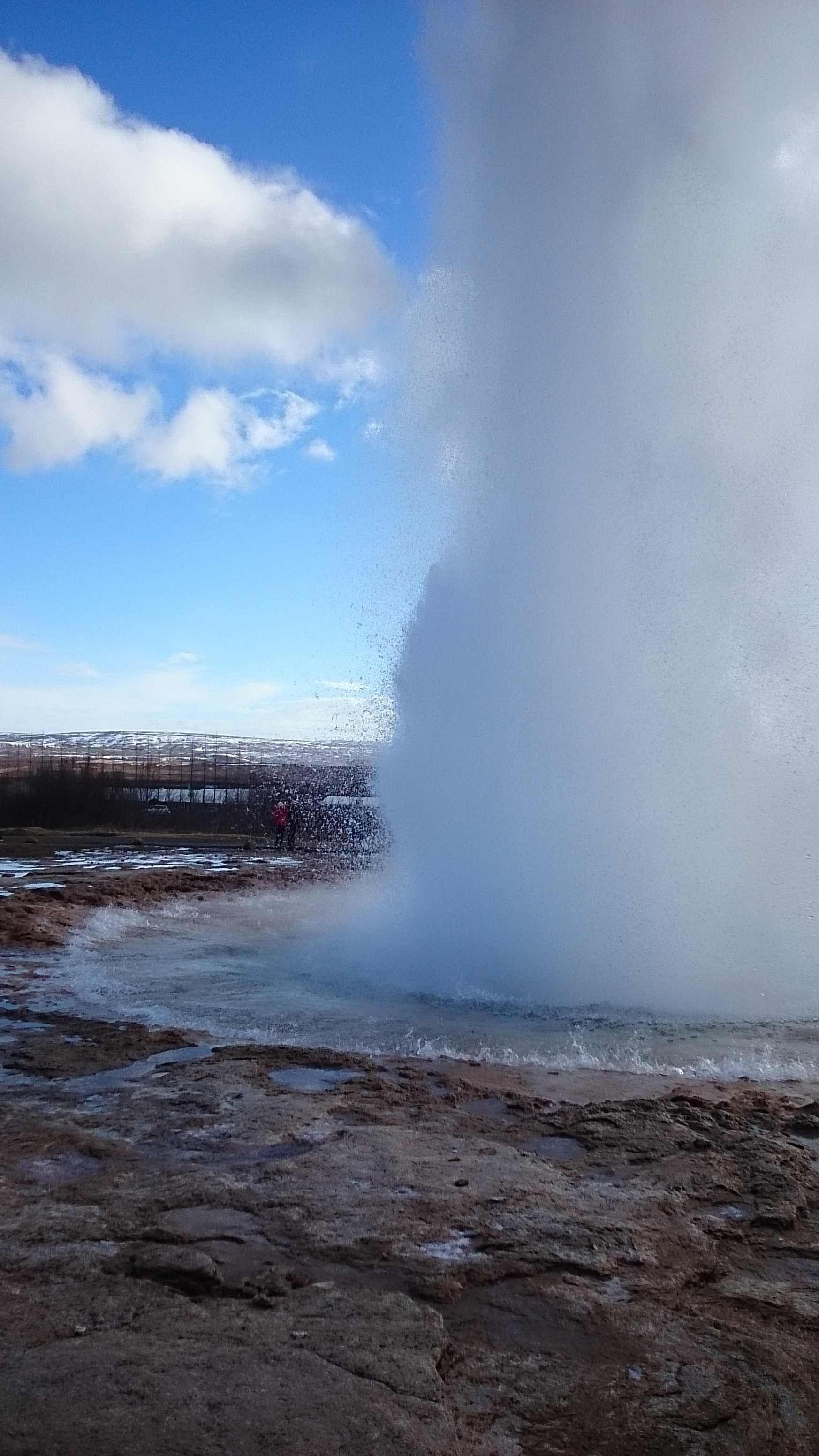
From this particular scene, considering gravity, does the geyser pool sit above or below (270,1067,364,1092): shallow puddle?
below

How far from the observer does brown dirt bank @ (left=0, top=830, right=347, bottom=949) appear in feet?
40.3

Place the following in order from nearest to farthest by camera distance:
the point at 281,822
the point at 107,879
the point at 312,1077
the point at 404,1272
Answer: the point at 404,1272
the point at 312,1077
the point at 107,879
the point at 281,822

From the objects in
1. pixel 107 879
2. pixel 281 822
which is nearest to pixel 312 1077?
pixel 107 879

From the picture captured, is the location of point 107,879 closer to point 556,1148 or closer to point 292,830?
point 292,830

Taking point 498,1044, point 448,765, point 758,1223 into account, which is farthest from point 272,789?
point 758,1223

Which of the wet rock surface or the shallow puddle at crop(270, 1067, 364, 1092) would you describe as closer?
the wet rock surface

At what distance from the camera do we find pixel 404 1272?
143 inches

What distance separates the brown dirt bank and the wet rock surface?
6.55 metres

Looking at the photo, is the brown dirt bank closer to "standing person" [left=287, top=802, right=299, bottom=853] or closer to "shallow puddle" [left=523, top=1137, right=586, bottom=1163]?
"standing person" [left=287, top=802, right=299, bottom=853]

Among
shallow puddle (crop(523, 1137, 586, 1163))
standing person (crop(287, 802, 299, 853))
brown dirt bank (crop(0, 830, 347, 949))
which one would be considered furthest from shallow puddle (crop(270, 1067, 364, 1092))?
standing person (crop(287, 802, 299, 853))

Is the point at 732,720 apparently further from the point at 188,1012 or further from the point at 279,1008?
the point at 188,1012

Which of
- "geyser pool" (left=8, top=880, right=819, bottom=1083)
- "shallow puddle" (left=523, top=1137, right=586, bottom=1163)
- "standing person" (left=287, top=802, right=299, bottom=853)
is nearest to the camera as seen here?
"shallow puddle" (left=523, top=1137, right=586, bottom=1163)

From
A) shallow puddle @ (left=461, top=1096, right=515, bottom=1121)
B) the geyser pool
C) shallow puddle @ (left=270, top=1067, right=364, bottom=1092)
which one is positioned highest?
shallow puddle @ (left=461, top=1096, right=515, bottom=1121)

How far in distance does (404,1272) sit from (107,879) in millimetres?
13813
